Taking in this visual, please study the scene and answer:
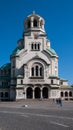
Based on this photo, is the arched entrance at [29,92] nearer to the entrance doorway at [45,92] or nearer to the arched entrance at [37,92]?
the arched entrance at [37,92]

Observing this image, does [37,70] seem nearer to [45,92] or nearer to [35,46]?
[45,92]

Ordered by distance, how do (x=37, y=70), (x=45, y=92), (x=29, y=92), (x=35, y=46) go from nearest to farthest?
(x=45, y=92) → (x=37, y=70) → (x=29, y=92) → (x=35, y=46)

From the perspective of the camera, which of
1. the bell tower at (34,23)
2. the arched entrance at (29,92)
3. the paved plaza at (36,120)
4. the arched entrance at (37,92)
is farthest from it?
the bell tower at (34,23)

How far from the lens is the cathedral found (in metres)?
78.4

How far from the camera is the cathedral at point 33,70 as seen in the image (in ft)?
257

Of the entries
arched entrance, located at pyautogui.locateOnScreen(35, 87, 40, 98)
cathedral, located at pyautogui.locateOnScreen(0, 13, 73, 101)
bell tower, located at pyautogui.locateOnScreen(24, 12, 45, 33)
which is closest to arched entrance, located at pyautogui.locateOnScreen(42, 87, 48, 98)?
cathedral, located at pyautogui.locateOnScreen(0, 13, 73, 101)

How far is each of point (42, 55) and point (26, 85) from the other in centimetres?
1048

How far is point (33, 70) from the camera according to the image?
79.8 m

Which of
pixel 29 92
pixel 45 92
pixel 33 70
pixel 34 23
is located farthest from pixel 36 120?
pixel 34 23

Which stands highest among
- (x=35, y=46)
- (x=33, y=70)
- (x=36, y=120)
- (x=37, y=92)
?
(x=35, y=46)

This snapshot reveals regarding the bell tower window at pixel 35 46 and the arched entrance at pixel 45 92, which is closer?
the arched entrance at pixel 45 92

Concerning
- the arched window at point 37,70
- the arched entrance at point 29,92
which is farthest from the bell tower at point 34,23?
the arched entrance at point 29,92

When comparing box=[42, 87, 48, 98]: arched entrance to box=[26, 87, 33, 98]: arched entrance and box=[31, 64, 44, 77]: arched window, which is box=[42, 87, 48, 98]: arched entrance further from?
box=[31, 64, 44, 77]: arched window

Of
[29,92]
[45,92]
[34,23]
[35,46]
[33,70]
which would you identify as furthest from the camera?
[34,23]
